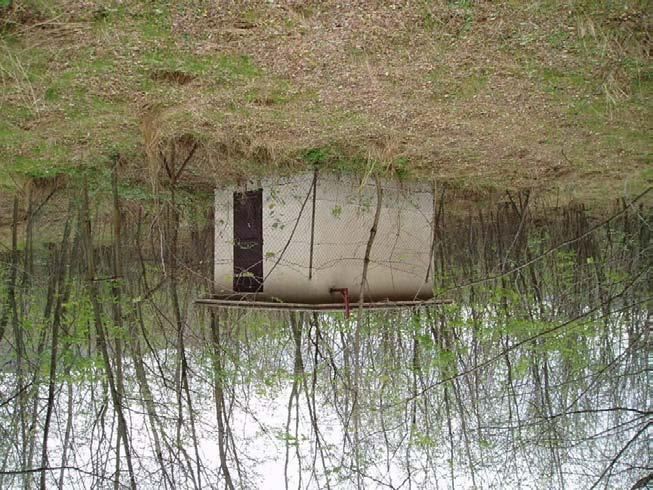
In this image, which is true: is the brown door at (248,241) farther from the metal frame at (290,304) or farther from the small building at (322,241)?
the metal frame at (290,304)

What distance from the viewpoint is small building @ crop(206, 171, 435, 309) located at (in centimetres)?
502

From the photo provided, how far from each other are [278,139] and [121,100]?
A: 3.85 ft

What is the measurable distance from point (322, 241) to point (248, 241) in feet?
2.27

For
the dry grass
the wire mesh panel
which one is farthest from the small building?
the dry grass

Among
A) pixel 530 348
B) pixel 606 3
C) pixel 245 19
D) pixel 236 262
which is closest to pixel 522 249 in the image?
pixel 530 348

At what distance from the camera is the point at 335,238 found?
5.18 m

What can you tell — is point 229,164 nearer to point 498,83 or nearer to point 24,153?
point 24,153

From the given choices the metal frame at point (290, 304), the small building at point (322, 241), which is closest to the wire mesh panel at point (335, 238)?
the small building at point (322, 241)

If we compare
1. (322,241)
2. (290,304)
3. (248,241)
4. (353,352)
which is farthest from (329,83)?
(353,352)

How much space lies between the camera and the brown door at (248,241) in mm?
5277

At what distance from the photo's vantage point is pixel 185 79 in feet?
13.3

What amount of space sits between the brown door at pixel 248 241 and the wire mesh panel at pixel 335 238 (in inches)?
2.7

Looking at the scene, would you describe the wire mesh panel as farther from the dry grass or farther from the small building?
the dry grass

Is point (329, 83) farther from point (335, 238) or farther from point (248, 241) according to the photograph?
point (248, 241)
